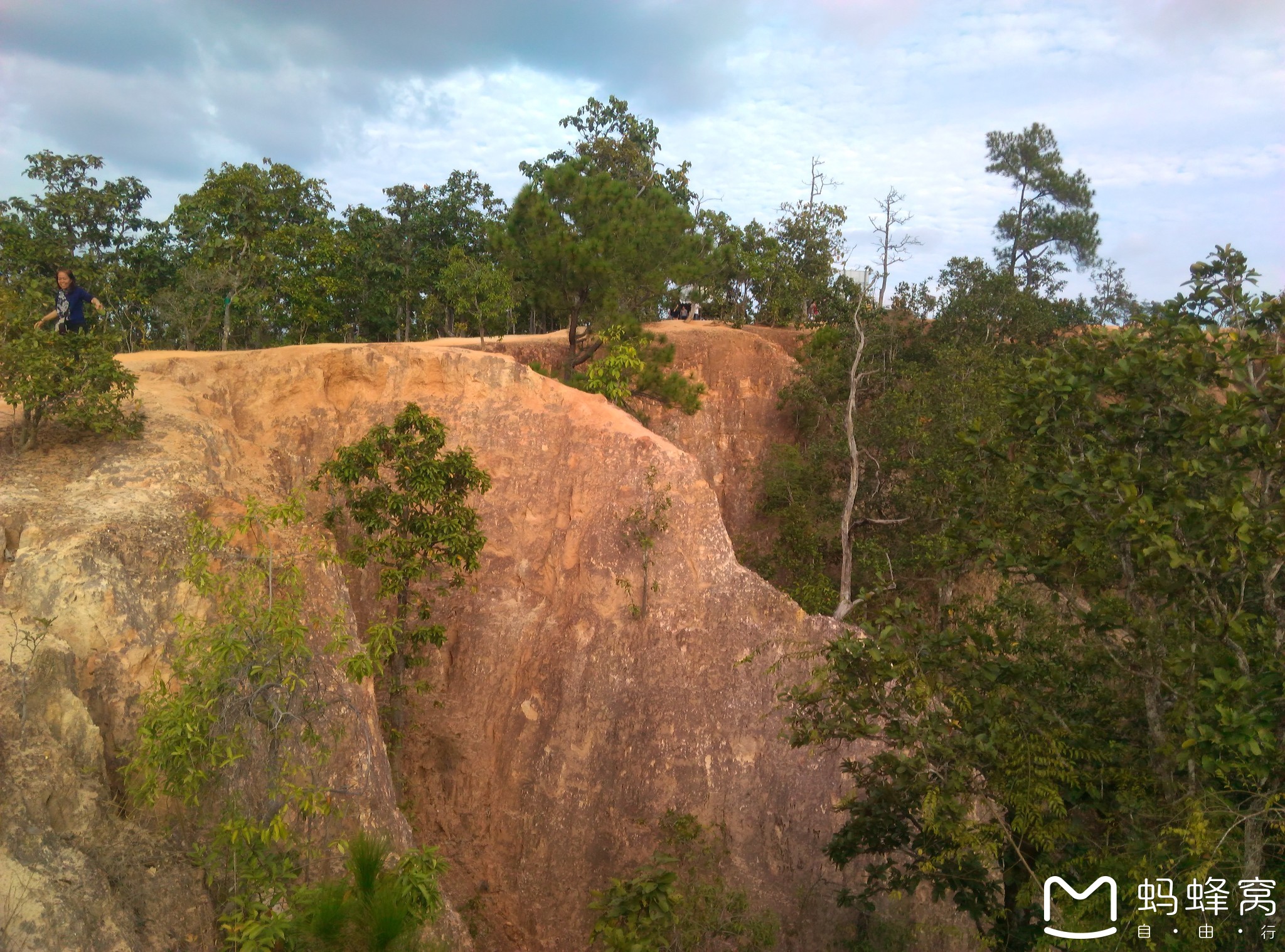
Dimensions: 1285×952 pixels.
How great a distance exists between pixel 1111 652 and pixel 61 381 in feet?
41.2

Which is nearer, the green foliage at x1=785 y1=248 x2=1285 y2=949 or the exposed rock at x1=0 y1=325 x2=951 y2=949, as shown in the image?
the green foliage at x1=785 y1=248 x2=1285 y2=949

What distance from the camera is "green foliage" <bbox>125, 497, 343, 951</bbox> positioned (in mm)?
7480

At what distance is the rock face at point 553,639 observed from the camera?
1430cm

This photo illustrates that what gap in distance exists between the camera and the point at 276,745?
310 inches

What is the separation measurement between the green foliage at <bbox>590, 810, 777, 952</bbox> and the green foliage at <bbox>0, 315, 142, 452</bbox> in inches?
358

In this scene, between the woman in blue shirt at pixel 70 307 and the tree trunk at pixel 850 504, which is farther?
the tree trunk at pixel 850 504

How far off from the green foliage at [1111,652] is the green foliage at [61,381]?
9640 millimetres

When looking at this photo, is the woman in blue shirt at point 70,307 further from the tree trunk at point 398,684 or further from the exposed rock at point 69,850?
the tree trunk at point 398,684

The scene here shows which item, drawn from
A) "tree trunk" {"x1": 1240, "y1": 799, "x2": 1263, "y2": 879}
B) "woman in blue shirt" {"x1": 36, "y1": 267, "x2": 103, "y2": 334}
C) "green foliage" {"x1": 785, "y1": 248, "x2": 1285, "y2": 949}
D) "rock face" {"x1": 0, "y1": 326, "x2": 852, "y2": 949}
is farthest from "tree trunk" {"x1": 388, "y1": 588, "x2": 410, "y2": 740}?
"tree trunk" {"x1": 1240, "y1": 799, "x2": 1263, "y2": 879}

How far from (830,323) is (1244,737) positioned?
24.4 metres

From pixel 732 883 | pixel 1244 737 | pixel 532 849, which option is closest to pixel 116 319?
pixel 532 849

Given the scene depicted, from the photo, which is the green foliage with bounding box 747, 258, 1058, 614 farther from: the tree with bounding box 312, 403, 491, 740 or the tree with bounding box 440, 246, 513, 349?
the tree with bounding box 312, 403, 491, 740

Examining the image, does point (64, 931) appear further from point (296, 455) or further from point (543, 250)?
point (543, 250)

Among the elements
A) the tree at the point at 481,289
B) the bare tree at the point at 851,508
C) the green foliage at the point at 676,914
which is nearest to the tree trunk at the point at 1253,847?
the green foliage at the point at 676,914
